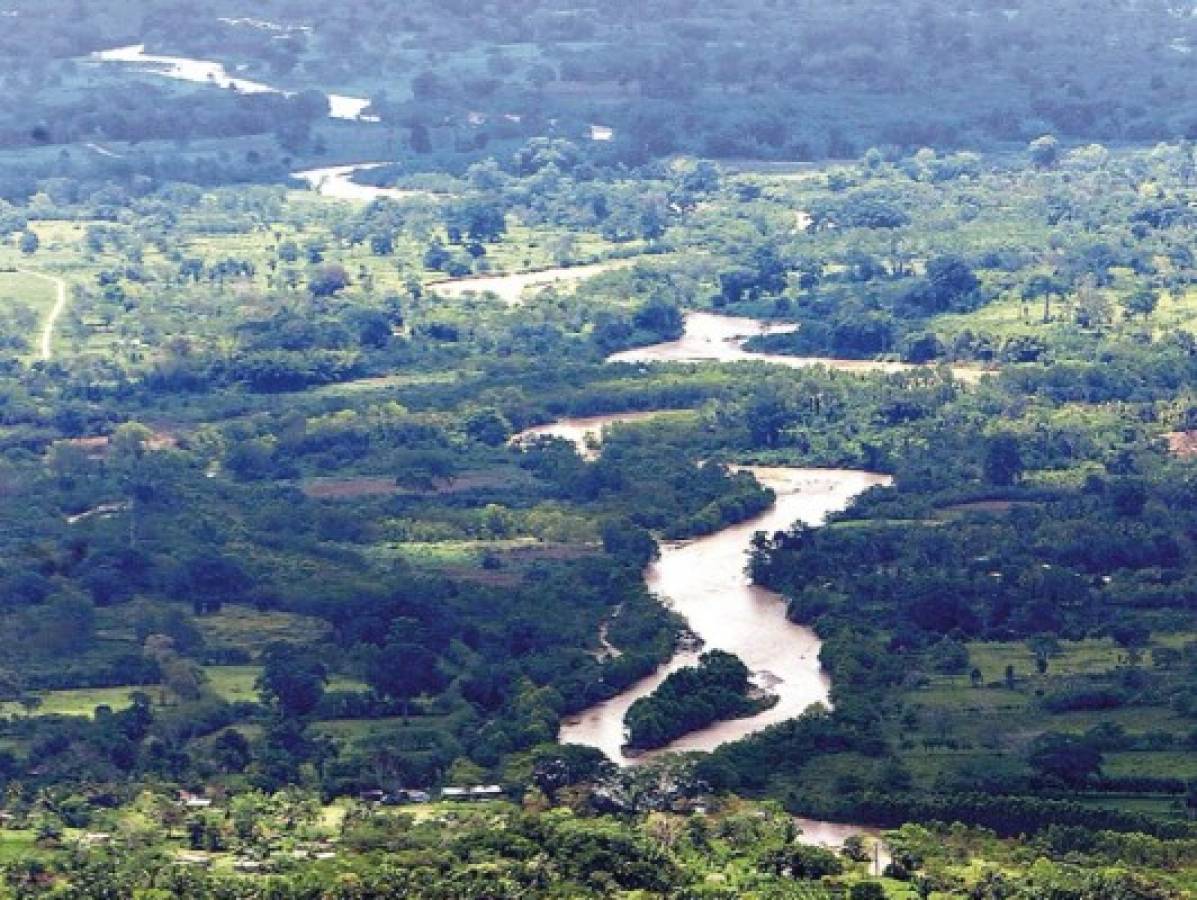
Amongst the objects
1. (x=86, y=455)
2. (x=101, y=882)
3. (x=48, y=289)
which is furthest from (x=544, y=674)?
(x=48, y=289)

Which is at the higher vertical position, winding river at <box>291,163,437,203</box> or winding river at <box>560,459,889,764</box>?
Answer: winding river at <box>560,459,889,764</box>

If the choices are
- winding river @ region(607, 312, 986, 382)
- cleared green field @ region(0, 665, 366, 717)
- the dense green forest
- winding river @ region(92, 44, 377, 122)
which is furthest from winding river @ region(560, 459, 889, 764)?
winding river @ region(92, 44, 377, 122)

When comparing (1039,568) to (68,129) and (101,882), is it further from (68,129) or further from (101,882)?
(68,129)

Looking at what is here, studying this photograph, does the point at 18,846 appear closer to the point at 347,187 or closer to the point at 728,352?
the point at 728,352

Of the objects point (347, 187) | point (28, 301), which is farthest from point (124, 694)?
point (347, 187)

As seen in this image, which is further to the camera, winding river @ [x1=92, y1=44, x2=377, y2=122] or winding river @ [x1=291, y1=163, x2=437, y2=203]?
winding river @ [x1=92, y1=44, x2=377, y2=122]

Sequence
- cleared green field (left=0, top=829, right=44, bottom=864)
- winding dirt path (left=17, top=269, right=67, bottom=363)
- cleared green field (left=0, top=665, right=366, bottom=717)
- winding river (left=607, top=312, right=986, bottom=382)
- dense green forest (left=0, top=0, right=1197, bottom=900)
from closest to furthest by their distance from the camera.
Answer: cleared green field (left=0, top=829, right=44, bottom=864), dense green forest (left=0, top=0, right=1197, bottom=900), cleared green field (left=0, top=665, right=366, bottom=717), winding river (left=607, top=312, right=986, bottom=382), winding dirt path (left=17, top=269, right=67, bottom=363)

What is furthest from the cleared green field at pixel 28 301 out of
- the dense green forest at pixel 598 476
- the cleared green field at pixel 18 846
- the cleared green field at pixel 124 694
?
the cleared green field at pixel 18 846

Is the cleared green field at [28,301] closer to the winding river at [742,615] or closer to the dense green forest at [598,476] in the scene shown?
the dense green forest at [598,476]

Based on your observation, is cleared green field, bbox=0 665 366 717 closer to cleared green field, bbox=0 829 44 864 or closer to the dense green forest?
the dense green forest
